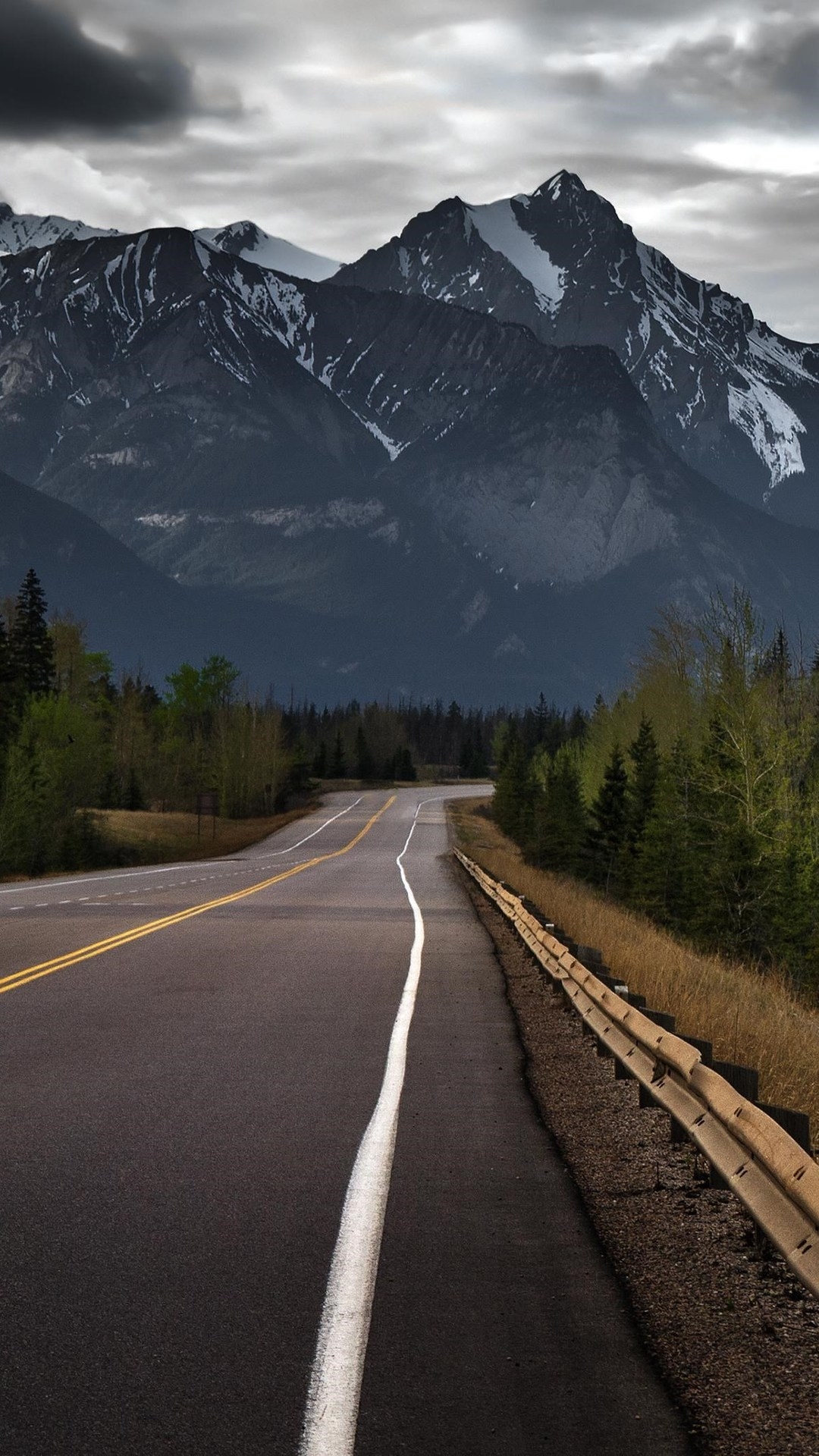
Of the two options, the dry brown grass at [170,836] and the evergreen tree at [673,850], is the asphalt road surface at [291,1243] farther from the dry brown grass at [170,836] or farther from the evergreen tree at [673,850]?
the dry brown grass at [170,836]

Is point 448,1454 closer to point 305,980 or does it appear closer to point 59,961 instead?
point 305,980

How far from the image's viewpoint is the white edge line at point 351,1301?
13.9 ft

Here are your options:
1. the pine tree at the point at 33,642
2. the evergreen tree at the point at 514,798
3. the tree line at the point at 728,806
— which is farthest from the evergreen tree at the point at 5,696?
the evergreen tree at the point at 514,798

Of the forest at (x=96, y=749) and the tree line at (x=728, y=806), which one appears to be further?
the forest at (x=96, y=749)

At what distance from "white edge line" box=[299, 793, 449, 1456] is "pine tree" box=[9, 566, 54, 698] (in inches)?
3042

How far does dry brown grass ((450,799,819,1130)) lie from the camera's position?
31.0 ft

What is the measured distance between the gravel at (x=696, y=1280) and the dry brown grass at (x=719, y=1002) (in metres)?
0.85

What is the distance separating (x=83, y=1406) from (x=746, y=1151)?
118 inches

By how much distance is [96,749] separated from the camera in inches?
3014

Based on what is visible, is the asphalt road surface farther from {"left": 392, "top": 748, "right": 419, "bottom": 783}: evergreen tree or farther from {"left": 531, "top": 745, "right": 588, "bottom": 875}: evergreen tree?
{"left": 392, "top": 748, "right": 419, "bottom": 783}: evergreen tree

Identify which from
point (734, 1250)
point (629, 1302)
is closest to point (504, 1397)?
point (629, 1302)

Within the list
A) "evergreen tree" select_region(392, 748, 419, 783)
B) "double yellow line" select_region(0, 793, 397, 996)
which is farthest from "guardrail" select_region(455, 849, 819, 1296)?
"evergreen tree" select_region(392, 748, 419, 783)

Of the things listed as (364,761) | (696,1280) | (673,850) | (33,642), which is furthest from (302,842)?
(364,761)

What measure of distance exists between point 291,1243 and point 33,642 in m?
82.3
